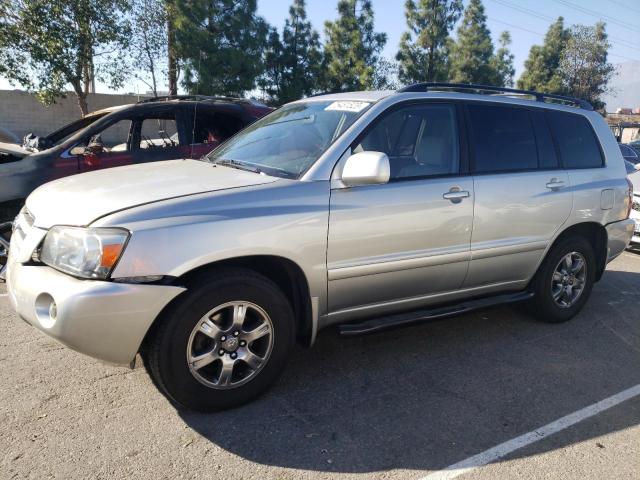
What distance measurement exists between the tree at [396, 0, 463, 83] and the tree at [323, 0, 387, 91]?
3.70 metres

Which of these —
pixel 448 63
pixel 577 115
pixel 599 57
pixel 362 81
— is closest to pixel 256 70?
pixel 362 81

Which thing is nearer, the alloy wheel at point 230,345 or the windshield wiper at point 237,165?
the alloy wheel at point 230,345

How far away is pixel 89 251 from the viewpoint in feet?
8.65

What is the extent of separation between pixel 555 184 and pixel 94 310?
354 centimetres

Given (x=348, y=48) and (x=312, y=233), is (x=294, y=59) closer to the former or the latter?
(x=348, y=48)

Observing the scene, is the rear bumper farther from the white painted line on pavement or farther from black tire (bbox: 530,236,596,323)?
the white painted line on pavement

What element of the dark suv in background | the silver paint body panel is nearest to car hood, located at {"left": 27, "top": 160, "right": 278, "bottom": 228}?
the silver paint body panel

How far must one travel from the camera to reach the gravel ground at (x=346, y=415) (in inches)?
104

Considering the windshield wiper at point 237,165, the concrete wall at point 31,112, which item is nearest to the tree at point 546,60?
the concrete wall at point 31,112

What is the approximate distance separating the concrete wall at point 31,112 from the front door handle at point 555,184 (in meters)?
23.0

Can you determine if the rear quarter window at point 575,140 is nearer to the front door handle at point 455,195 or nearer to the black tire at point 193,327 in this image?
the front door handle at point 455,195

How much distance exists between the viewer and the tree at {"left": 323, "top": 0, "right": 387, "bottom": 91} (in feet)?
76.0

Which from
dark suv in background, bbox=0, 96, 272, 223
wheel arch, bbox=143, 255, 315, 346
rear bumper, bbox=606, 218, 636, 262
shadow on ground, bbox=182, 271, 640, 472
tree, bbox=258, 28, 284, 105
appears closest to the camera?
shadow on ground, bbox=182, 271, 640, 472

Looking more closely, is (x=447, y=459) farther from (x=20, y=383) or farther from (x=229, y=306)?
(x=20, y=383)
